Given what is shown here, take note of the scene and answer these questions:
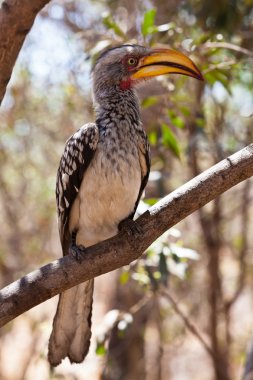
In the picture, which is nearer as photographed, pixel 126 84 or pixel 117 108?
pixel 117 108

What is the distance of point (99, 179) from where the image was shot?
3.38m

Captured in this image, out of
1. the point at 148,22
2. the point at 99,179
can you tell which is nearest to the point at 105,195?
the point at 99,179

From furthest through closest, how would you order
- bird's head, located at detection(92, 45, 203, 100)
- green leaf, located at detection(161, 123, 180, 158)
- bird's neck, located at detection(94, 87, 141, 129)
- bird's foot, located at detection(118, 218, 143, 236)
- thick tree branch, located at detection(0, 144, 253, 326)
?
green leaf, located at detection(161, 123, 180, 158), bird's head, located at detection(92, 45, 203, 100), bird's neck, located at detection(94, 87, 141, 129), bird's foot, located at detection(118, 218, 143, 236), thick tree branch, located at detection(0, 144, 253, 326)

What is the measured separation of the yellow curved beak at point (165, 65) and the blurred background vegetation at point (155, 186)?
1.72 ft

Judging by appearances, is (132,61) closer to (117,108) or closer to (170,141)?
(117,108)

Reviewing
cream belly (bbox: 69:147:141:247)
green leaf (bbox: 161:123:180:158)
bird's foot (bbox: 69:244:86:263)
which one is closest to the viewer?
bird's foot (bbox: 69:244:86:263)

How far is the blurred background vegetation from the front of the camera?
480 cm

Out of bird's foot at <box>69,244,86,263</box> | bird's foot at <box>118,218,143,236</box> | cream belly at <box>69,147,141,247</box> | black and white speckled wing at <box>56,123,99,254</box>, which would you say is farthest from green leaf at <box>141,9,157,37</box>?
bird's foot at <box>69,244,86,263</box>

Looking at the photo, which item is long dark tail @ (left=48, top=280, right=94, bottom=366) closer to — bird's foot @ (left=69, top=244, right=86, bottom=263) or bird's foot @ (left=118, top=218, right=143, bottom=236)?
bird's foot @ (left=69, top=244, right=86, bottom=263)

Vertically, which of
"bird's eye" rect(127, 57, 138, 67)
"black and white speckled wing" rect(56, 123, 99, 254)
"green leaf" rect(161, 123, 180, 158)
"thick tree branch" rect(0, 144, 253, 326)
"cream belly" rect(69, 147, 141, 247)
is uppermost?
"bird's eye" rect(127, 57, 138, 67)

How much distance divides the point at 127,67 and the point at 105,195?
3.22 feet

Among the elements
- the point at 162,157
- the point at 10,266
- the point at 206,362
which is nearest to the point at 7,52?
the point at 162,157

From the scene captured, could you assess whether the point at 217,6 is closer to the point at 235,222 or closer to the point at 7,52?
the point at 7,52

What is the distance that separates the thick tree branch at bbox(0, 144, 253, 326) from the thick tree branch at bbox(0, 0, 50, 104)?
1.13 metres
